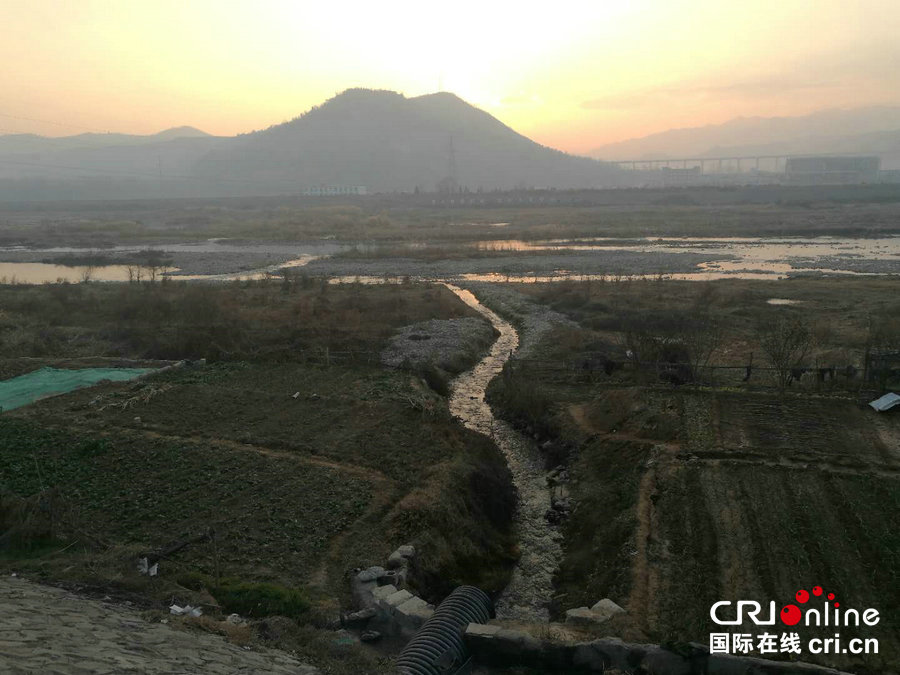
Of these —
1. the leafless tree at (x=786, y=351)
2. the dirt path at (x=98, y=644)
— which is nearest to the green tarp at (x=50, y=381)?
the dirt path at (x=98, y=644)

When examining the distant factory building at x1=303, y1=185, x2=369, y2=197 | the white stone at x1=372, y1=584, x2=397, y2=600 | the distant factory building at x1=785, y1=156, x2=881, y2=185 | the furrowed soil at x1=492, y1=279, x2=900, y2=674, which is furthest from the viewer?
the distant factory building at x1=785, y1=156, x2=881, y2=185

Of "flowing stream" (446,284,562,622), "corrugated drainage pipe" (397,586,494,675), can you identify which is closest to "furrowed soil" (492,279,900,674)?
"flowing stream" (446,284,562,622)

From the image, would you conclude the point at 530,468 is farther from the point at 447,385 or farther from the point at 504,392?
the point at 447,385

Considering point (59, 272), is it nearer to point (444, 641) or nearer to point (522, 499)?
point (522, 499)

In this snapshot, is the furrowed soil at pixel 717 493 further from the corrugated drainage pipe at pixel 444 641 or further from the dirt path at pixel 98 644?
the dirt path at pixel 98 644

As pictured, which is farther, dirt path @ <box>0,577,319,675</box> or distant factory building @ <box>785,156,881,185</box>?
distant factory building @ <box>785,156,881,185</box>

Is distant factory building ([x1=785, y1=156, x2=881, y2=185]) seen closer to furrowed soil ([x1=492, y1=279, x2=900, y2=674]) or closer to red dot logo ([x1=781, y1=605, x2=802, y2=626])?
furrowed soil ([x1=492, y1=279, x2=900, y2=674])

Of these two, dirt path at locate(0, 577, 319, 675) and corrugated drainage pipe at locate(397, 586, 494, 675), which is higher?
dirt path at locate(0, 577, 319, 675)
